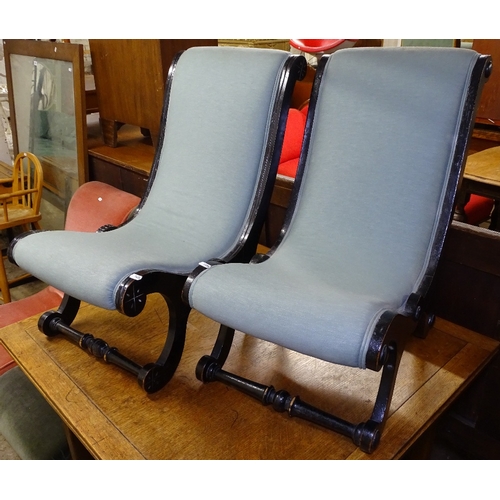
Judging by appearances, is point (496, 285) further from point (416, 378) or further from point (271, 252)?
point (271, 252)

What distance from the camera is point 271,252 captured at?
1.33m

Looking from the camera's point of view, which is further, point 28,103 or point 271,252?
point 28,103

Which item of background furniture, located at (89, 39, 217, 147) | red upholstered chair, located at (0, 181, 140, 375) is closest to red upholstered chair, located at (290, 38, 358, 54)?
background furniture, located at (89, 39, 217, 147)

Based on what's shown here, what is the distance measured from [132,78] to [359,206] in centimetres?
133

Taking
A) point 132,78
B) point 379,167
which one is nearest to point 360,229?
point 379,167

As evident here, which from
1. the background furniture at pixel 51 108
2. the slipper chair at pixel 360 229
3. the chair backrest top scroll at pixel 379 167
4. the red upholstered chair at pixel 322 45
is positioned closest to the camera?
the slipper chair at pixel 360 229

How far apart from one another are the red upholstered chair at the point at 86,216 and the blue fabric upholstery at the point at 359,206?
2.79 feet

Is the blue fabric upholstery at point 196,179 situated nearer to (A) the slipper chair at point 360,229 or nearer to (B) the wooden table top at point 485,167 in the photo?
(A) the slipper chair at point 360,229

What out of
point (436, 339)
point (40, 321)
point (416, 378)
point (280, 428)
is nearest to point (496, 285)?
point (436, 339)

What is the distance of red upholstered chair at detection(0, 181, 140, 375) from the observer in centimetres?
193

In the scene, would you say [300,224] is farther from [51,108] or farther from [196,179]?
[51,108]

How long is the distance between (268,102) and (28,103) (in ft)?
5.88

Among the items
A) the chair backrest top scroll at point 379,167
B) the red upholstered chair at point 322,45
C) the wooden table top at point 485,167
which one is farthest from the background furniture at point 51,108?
the wooden table top at point 485,167

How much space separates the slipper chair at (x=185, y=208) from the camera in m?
1.18
